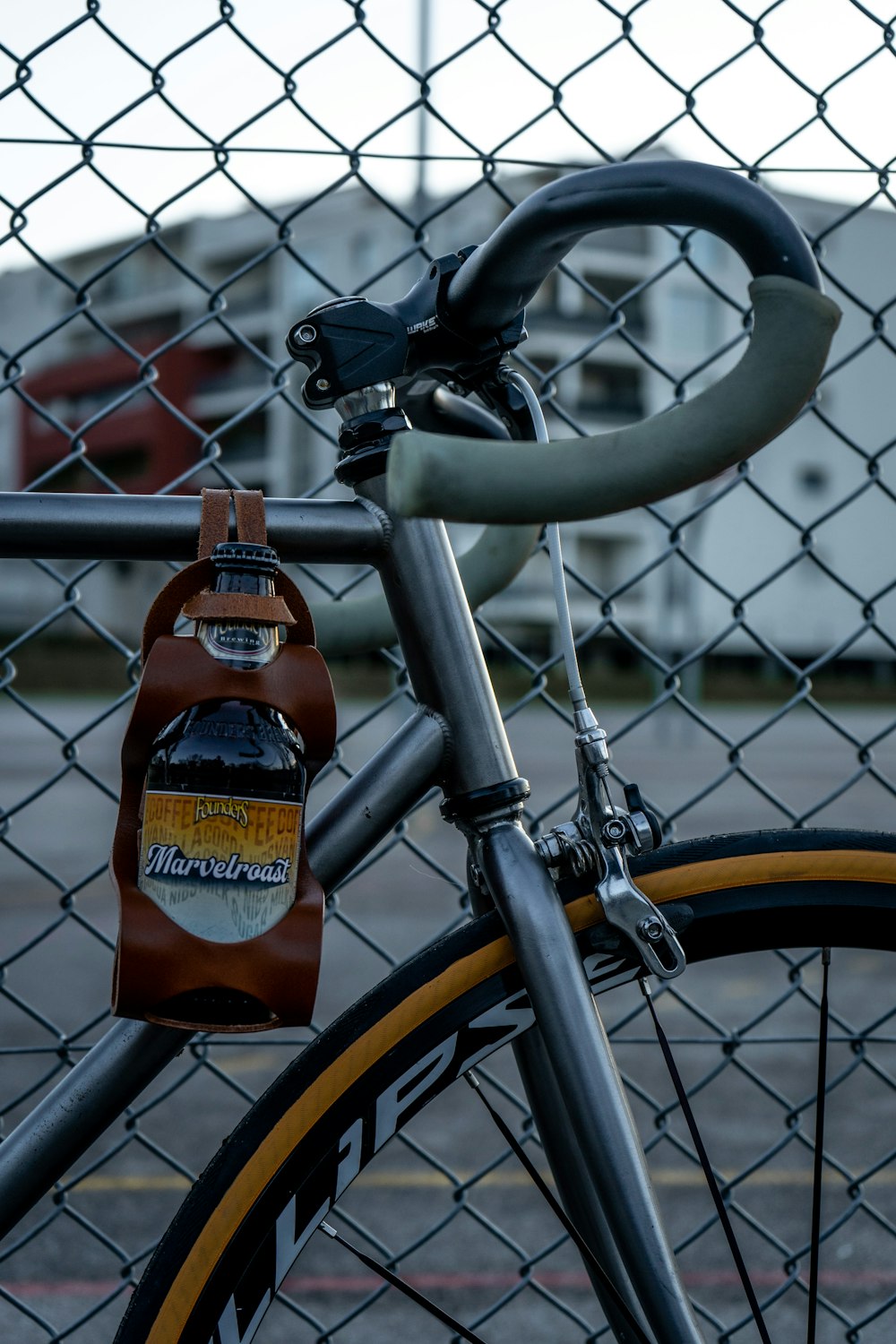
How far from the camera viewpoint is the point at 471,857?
1013mm

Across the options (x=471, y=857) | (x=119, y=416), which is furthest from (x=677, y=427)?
(x=119, y=416)

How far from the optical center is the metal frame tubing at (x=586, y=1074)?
3.06 feet

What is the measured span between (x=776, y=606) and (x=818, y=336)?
36.6 meters

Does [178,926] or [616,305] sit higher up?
[616,305]

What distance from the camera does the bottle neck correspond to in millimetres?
880

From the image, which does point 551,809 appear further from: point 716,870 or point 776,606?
point 776,606

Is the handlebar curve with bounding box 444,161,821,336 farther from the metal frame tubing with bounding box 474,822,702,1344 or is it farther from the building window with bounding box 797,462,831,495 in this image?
the building window with bounding box 797,462,831,495

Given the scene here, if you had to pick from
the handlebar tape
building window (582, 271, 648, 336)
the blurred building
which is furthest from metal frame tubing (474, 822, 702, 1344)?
the blurred building

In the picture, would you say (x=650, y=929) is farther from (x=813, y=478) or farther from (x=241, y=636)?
(x=813, y=478)

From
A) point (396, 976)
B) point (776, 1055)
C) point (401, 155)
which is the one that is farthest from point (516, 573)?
point (776, 1055)

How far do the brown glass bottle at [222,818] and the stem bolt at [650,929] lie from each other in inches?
11.1

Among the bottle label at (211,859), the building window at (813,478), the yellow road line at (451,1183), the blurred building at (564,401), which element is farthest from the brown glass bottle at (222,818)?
the building window at (813,478)

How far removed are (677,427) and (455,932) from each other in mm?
478

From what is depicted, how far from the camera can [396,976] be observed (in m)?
0.96
